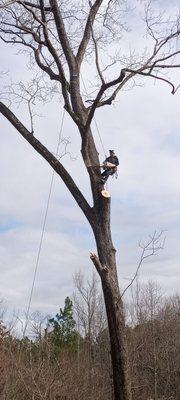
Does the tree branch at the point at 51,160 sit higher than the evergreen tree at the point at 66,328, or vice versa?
the evergreen tree at the point at 66,328

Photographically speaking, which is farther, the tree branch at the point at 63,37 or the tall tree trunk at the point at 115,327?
the tree branch at the point at 63,37

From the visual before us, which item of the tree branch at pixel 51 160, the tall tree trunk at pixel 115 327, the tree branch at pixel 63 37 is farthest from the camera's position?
the tree branch at pixel 63 37

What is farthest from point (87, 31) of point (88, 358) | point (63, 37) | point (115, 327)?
point (88, 358)

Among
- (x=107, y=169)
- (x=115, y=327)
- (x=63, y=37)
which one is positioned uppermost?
(x=63, y=37)

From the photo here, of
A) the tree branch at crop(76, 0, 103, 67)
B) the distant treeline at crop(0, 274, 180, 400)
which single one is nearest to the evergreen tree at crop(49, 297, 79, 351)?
the distant treeline at crop(0, 274, 180, 400)

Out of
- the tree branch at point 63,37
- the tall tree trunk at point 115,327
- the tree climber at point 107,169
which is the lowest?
the tall tree trunk at point 115,327

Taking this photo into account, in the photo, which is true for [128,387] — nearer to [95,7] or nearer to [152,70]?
[152,70]

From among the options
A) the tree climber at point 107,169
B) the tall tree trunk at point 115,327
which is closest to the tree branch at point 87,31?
the tree climber at point 107,169

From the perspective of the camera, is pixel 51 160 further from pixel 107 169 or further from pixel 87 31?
pixel 87 31

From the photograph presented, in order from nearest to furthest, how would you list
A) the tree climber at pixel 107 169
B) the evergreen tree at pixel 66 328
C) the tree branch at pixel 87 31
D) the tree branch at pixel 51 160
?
the tree branch at pixel 51 160 < the tree climber at pixel 107 169 < the tree branch at pixel 87 31 < the evergreen tree at pixel 66 328

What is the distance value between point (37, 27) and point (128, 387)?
5894mm

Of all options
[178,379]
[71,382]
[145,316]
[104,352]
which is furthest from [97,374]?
[145,316]

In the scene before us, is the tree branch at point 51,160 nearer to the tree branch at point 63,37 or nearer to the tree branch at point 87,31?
Answer: the tree branch at point 63,37

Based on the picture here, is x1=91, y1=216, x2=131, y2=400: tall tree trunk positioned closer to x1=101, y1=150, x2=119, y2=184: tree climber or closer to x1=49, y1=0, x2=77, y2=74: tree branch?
x1=101, y1=150, x2=119, y2=184: tree climber
